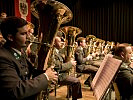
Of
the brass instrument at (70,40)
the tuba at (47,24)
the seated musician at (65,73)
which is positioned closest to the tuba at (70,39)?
the brass instrument at (70,40)

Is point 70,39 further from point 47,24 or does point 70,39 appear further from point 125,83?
point 47,24

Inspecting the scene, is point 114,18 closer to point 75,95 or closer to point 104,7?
point 104,7

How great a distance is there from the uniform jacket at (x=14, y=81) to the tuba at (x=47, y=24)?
20cm

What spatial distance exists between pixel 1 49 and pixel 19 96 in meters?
0.38

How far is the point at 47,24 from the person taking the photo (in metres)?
1.74

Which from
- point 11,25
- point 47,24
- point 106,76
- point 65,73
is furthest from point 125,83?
point 11,25

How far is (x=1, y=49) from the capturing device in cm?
146

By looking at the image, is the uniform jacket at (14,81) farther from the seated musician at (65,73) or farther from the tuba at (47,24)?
the seated musician at (65,73)

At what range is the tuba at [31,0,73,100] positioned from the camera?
1.65 meters

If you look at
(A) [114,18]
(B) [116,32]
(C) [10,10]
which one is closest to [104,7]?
(A) [114,18]

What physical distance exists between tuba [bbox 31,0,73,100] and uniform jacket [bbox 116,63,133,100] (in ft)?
3.01

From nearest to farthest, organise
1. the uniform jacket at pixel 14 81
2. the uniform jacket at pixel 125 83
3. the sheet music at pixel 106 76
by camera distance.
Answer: the uniform jacket at pixel 14 81, the sheet music at pixel 106 76, the uniform jacket at pixel 125 83

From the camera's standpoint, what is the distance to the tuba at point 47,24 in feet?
5.43

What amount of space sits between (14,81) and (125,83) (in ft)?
4.33
